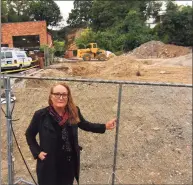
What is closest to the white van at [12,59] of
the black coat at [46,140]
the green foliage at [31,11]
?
the green foliage at [31,11]

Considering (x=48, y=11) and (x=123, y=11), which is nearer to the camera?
(x=123, y=11)

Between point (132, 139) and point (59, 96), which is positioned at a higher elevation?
point (59, 96)

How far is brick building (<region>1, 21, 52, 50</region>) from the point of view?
37.0 meters

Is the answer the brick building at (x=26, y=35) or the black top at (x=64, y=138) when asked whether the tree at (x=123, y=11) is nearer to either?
the brick building at (x=26, y=35)

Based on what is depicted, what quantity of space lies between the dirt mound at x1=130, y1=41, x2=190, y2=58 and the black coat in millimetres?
34738

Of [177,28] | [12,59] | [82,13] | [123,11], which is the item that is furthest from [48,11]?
[12,59]

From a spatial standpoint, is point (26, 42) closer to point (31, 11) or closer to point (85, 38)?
point (85, 38)

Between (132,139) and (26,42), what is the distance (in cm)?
3420

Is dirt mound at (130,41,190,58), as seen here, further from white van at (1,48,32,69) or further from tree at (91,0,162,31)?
white van at (1,48,32,69)

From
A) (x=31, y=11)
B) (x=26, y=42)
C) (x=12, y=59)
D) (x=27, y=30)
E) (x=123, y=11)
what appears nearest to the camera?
(x=12, y=59)

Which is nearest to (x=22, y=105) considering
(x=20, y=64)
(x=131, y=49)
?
(x=20, y=64)

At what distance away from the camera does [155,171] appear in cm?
542

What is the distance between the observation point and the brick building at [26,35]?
121 ft

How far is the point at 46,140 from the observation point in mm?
3117
